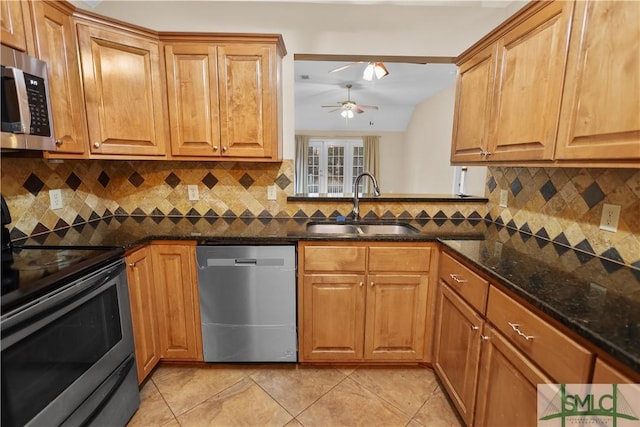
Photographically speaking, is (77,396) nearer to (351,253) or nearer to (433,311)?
(351,253)

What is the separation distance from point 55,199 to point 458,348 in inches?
101

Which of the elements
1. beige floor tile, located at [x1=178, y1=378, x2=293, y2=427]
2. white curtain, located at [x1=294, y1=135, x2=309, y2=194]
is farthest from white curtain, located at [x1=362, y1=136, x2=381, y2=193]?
beige floor tile, located at [x1=178, y1=378, x2=293, y2=427]

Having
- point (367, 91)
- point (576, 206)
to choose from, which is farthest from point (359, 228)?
point (367, 91)

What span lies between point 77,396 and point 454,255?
71.4 inches

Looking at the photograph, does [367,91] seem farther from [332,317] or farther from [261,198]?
[332,317]

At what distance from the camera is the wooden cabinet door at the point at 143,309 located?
1620 millimetres

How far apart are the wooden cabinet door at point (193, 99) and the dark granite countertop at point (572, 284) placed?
164 cm

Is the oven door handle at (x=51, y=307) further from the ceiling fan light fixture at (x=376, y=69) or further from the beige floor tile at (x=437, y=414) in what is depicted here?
the ceiling fan light fixture at (x=376, y=69)

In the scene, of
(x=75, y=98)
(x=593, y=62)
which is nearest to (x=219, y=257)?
(x=75, y=98)

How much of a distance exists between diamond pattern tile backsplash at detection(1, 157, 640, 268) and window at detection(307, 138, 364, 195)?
5649mm

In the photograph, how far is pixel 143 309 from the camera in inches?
67.3

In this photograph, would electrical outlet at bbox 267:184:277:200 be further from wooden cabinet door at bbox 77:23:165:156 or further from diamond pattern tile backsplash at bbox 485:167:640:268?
diamond pattern tile backsplash at bbox 485:167:640:268

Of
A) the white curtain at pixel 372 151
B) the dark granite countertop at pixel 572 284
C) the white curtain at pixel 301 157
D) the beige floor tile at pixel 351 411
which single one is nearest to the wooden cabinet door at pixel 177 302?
the beige floor tile at pixel 351 411

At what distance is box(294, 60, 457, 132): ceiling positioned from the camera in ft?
13.9
